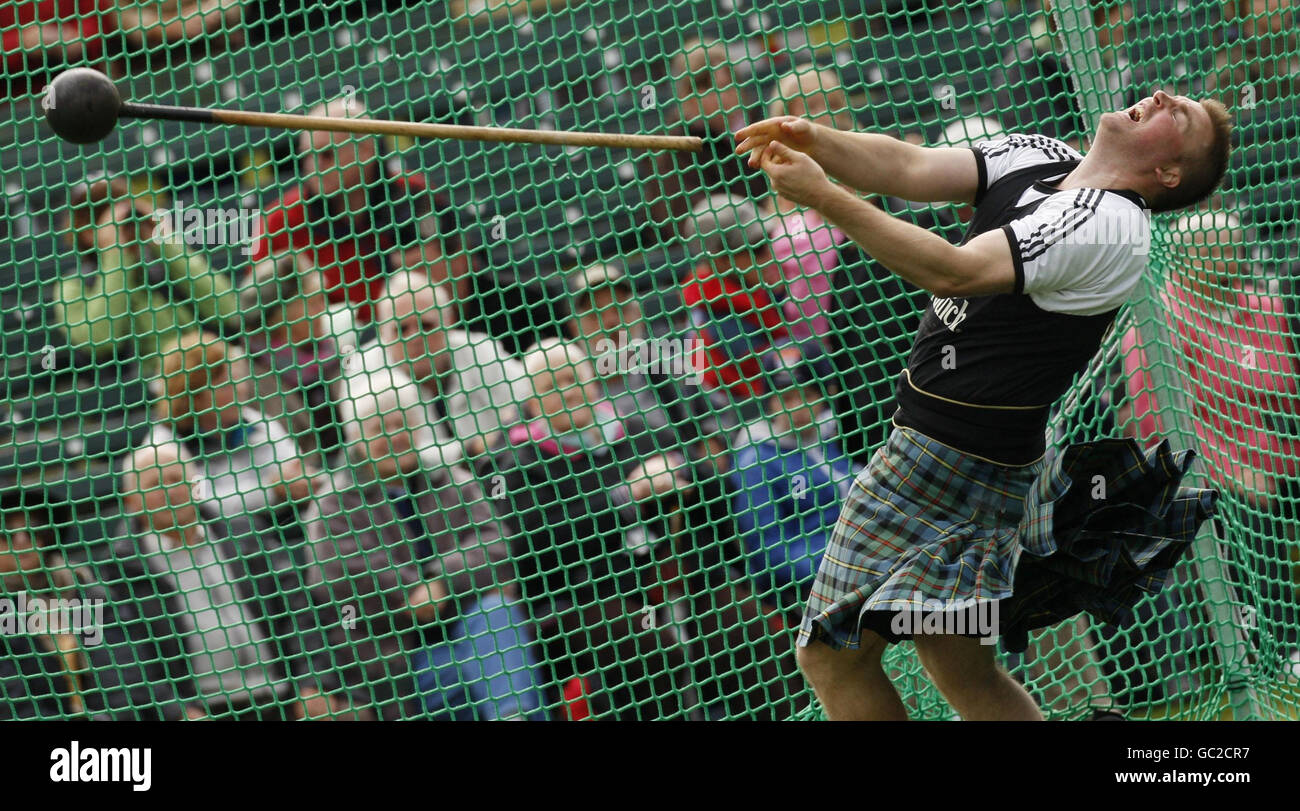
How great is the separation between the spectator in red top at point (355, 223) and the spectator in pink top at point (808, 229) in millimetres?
807

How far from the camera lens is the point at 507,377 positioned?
3.58 m

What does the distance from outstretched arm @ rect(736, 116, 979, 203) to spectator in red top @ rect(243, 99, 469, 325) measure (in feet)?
3.84

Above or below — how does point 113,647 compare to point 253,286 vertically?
below

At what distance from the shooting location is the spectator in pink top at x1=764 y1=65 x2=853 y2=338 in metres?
3.62

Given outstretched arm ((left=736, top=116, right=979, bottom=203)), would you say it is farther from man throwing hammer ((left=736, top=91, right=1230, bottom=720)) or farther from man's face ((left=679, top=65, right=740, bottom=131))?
man's face ((left=679, top=65, right=740, bottom=131))

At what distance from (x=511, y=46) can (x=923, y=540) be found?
180 centimetres

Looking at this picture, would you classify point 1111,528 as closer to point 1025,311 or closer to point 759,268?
point 1025,311

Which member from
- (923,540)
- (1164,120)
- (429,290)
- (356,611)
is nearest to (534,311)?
(429,290)

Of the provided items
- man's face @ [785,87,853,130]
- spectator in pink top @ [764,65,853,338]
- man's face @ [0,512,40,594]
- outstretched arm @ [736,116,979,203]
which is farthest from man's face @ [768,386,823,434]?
man's face @ [0,512,40,594]

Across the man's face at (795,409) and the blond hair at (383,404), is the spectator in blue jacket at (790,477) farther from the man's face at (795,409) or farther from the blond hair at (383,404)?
the blond hair at (383,404)

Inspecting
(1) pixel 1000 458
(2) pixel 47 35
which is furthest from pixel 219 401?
(1) pixel 1000 458
